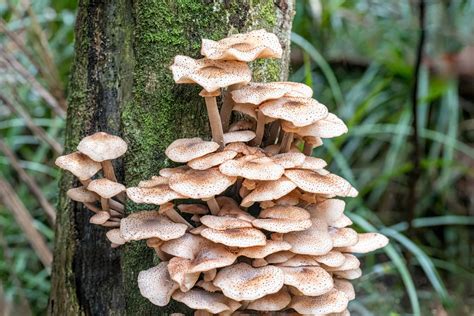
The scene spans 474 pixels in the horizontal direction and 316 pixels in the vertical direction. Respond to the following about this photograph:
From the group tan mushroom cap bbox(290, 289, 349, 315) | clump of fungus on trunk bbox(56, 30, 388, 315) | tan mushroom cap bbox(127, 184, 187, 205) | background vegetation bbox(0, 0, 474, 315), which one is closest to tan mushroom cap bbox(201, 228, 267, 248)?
clump of fungus on trunk bbox(56, 30, 388, 315)

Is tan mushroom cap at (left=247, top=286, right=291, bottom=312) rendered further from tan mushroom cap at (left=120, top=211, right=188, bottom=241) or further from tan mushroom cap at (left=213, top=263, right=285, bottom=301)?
tan mushroom cap at (left=120, top=211, right=188, bottom=241)

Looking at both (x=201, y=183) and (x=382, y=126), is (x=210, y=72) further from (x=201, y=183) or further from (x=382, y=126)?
(x=382, y=126)

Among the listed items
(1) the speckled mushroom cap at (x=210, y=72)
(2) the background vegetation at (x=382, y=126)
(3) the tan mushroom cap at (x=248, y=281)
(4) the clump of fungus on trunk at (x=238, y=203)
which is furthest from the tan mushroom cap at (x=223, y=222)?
(2) the background vegetation at (x=382, y=126)

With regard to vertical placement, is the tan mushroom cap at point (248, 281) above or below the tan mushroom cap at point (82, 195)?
below

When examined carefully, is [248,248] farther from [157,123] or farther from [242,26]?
[242,26]

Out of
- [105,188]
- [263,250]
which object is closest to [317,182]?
[263,250]

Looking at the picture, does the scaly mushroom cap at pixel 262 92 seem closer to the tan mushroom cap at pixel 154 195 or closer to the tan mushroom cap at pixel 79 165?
the tan mushroom cap at pixel 154 195

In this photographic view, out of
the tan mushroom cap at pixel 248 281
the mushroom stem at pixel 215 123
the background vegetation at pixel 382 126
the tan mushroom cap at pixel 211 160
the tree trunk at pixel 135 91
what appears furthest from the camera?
the background vegetation at pixel 382 126
